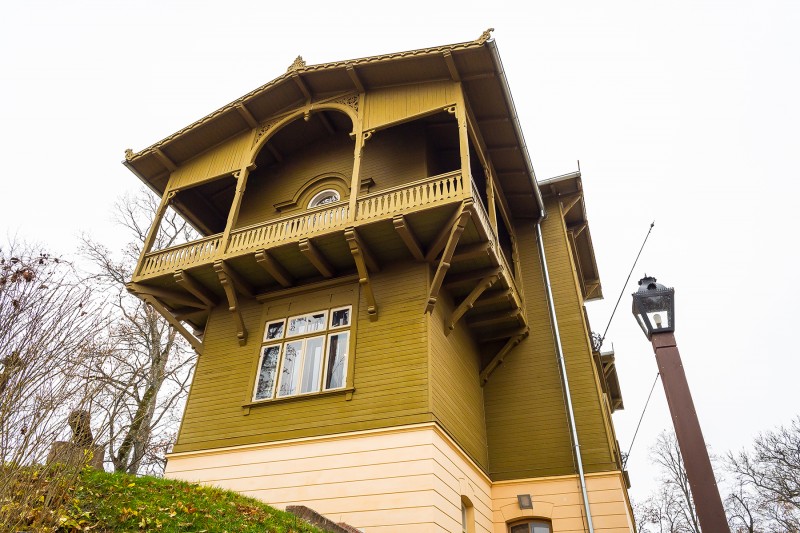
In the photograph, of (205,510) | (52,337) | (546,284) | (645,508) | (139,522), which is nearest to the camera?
(52,337)

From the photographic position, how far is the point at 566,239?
16.6 meters

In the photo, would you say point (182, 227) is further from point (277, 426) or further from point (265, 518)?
point (265, 518)

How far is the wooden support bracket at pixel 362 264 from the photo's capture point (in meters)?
11.6

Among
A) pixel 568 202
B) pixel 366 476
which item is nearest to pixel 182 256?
pixel 366 476

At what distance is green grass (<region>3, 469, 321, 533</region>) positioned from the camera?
6012 mm

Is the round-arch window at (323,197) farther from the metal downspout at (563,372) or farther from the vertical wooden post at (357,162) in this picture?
the metal downspout at (563,372)

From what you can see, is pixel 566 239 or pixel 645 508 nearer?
pixel 566 239

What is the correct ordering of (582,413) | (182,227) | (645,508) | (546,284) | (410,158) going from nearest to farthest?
(582,413) → (410,158) → (546,284) → (182,227) → (645,508)

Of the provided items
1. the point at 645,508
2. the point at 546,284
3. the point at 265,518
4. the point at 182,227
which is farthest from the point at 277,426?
the point at 645,508

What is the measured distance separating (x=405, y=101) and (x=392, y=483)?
8877mm

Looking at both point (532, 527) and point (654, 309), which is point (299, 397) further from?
point (654, 309)

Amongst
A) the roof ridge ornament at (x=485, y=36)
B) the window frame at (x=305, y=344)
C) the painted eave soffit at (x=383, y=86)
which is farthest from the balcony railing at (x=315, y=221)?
the roof ridge ornament at (x=485, y=36)

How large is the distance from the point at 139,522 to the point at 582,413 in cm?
1033

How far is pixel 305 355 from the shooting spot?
41.0 feet
